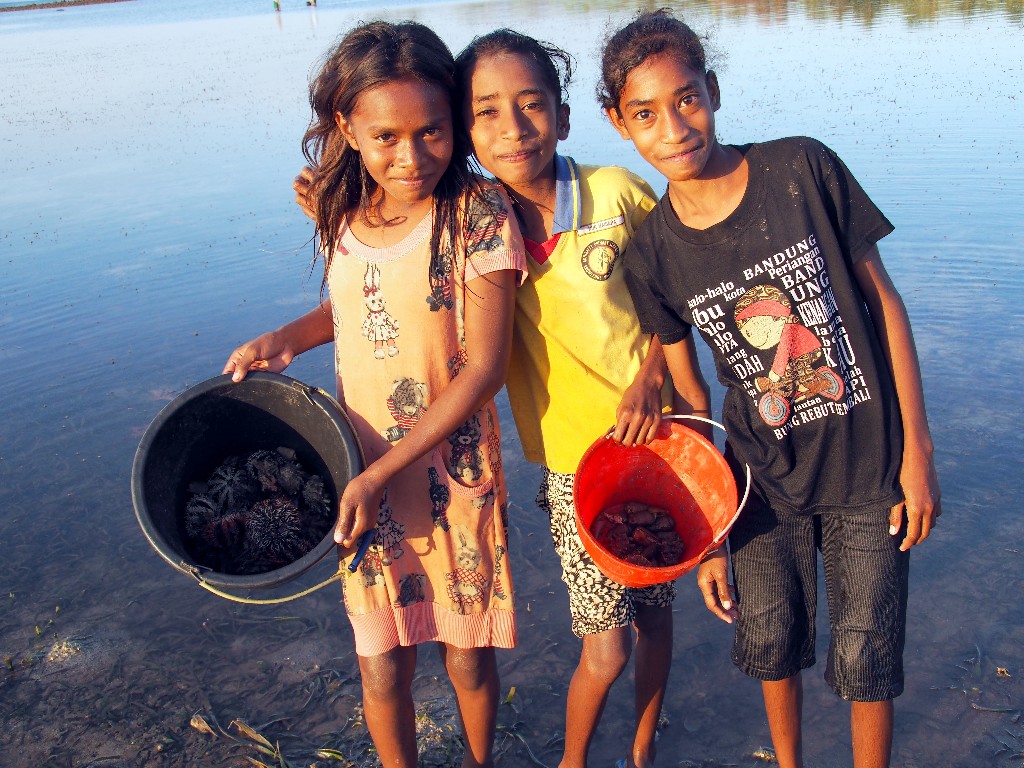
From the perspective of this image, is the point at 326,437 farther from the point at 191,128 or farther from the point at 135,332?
the point at 191,128

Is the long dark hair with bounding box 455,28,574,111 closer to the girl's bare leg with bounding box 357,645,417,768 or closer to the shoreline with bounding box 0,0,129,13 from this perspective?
the girl's bare leg with bounding box 357,645,417,768

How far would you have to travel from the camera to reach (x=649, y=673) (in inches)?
100.0

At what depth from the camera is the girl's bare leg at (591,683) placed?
2.34 meters

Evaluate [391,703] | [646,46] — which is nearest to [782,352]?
[646,46]

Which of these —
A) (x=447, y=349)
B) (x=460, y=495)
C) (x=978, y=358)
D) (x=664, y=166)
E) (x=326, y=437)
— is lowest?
(x=978, y=358)

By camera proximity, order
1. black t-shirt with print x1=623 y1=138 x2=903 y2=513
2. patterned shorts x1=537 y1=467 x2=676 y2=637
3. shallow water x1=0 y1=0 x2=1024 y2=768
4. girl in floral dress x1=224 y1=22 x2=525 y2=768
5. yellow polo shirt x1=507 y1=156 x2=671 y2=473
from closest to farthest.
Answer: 1. black t-shirt with print x1=623 y1=138 x2=903 y2=513
2. girl in floral dress x1=224 y1=22 x2=525 y2=768
3. yellow polo shirt x1=507 y1=156 x2=671 y2=473
4. patterned shorts x1=537 y1=467 x2=676 y2=637
5. shallow water x1=0 y1=0 x2=1024 y2=768

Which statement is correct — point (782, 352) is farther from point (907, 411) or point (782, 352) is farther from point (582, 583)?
point (582, 583)

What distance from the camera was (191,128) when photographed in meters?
11.4

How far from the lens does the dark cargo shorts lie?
207 cm

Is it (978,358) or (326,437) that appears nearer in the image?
(326,437)

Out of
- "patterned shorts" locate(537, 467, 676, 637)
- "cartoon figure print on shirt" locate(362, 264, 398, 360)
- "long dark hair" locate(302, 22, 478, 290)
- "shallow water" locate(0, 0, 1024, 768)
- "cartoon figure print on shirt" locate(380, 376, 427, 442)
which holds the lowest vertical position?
"shallow water" locate(0, 0, 1024, 768)

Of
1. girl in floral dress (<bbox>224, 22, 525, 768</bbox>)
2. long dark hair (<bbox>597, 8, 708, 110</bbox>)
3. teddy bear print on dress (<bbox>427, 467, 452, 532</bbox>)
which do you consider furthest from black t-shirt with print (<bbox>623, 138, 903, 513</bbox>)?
teddy bear print on dress (<bbox>427, 467, 452, 532</bbox>)

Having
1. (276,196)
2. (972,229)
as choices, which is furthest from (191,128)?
(972,229)

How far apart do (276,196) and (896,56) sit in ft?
28.6
